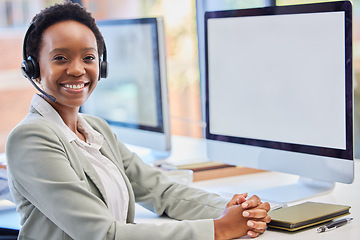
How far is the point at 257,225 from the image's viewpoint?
4.10 feet

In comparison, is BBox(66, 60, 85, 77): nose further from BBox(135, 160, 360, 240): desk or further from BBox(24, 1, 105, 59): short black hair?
BBox(135, 160, 360, 240): desk

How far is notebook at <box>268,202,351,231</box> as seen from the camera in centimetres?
127

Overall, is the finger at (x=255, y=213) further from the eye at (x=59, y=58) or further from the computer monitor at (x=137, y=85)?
the computer monitor at (x=137, y=85)

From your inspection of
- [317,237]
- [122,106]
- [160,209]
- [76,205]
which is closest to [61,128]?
[76,205]

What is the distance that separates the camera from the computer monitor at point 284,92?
1.48 meters

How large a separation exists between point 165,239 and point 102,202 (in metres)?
0.17

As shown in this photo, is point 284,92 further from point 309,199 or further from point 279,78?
point 309,199

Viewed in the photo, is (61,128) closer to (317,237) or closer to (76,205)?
(76,205)

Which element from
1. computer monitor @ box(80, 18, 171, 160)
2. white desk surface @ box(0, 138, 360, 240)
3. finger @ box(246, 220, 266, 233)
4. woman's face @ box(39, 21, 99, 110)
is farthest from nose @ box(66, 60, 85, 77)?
computer monitor @ box(80, 18, 171, 160)

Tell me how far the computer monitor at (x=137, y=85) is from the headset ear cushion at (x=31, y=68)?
770 mm

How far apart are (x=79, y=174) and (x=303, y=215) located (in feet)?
1.74

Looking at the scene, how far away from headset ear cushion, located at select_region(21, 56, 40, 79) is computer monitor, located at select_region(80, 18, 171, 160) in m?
0.77

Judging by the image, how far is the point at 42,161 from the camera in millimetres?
1211

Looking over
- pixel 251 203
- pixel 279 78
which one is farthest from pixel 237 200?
pixel 279 78
